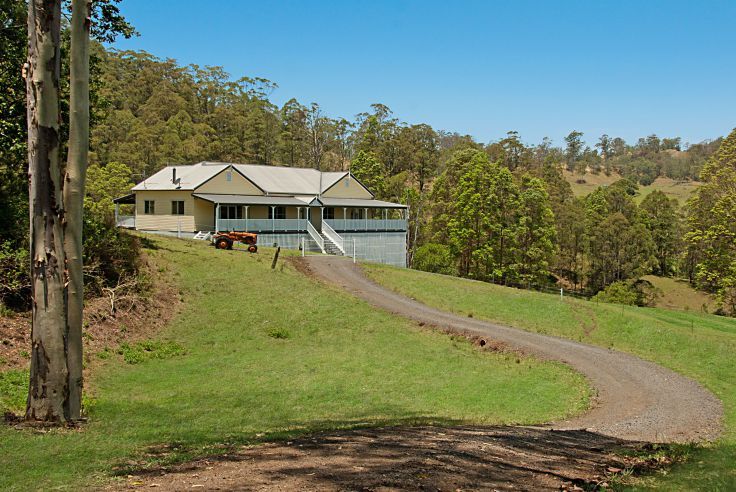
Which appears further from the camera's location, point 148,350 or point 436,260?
point 436,260

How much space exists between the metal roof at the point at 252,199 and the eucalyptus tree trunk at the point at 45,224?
2846cm

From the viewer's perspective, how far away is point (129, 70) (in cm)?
12112

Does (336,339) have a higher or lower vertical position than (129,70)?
lower

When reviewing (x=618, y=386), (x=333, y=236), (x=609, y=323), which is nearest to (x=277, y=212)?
(x=333, y=236)

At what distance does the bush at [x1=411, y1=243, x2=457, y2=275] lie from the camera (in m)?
51.0

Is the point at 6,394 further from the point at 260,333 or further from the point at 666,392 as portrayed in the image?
the point at 666,392

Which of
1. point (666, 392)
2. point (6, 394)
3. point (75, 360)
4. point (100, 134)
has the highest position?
point (100, 134)

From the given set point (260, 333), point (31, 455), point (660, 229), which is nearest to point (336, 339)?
point (260, 333)

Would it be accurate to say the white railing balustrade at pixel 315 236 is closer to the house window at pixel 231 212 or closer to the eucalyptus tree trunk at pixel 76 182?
the house window at pixel 231 212

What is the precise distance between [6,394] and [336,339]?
11.1m

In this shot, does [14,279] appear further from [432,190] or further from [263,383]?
[432,190]

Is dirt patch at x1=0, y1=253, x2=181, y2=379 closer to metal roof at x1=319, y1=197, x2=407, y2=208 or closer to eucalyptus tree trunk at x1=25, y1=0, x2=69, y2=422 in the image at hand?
eucalyptus tree trunk at x1=25, y1=0, x2=69, y2=422

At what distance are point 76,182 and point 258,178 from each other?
37.6 m

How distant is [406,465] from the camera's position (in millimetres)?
6766
